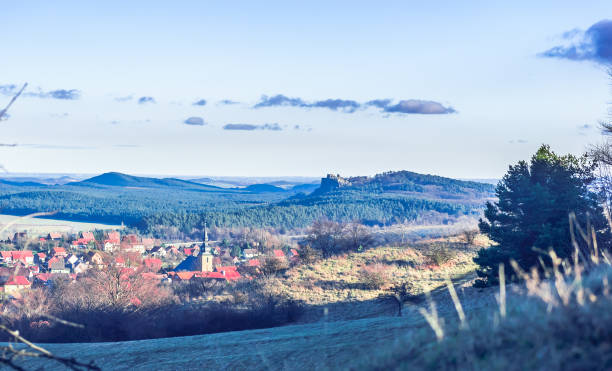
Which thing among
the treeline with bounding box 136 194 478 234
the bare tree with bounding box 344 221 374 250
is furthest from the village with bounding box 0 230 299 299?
the treeline with bounding box 136 194 478 234

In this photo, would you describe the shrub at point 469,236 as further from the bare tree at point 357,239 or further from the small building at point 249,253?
the small building at point 249,253

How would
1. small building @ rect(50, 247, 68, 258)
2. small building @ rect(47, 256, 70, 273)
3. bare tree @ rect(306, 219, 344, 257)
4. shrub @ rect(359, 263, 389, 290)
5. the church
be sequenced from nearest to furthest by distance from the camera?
1. shrub @ rect(359, 263, 389, 290)
2. bare tree @ rect(306, 219, 344, 257)
3. the church
4. small building @ rect(47, 256, 70, 273)
5. small building @ rect(50, 247, 68, 258)

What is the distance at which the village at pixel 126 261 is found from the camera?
49219mm

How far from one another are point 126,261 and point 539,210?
33764mm

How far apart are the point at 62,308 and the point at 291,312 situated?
57.0 ft

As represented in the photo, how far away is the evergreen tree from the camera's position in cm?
2375

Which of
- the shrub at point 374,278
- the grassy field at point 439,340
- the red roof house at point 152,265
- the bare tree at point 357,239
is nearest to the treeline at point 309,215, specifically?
the red roof house at point 152,265

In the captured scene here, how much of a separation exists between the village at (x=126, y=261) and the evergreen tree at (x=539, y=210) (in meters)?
21.7

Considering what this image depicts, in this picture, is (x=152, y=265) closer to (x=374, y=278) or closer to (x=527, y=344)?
(x=374, y=278)

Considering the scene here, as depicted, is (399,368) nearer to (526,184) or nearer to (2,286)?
(526,184)

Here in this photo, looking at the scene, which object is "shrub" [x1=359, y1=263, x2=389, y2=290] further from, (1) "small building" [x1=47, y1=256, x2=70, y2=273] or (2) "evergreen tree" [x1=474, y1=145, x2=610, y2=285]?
(1) "small building" [x1=47, y1=256, x2=70, y2=273]

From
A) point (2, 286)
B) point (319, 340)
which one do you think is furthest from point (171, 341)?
point (2, 286)

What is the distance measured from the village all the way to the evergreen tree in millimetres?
21747

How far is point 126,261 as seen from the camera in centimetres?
4781
